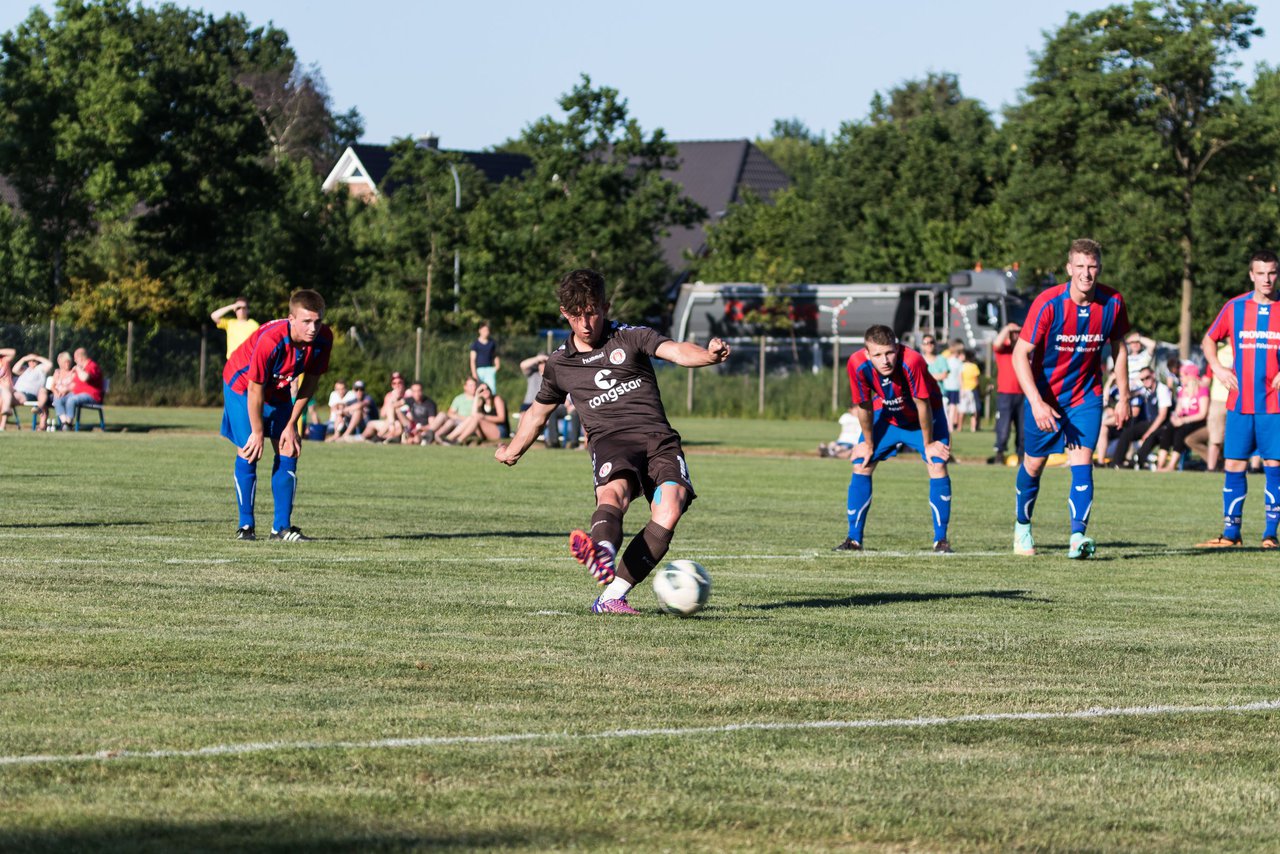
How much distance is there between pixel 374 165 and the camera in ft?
298

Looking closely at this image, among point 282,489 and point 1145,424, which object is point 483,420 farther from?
point 282,489

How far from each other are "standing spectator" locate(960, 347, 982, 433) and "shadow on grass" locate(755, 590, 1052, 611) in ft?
99.2

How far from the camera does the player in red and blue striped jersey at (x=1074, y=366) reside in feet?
41.7

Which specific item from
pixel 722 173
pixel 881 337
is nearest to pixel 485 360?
pixel 881 337

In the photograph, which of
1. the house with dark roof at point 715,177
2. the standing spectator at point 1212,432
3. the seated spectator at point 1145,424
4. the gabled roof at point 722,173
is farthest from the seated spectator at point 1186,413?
the gabled roof at point 722,173

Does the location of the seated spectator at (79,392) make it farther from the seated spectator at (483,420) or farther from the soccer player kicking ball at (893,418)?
the soccer player kicking ball at (893,418)

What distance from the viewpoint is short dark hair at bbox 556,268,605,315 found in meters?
9.01

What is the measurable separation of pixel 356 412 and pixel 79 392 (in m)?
4.43

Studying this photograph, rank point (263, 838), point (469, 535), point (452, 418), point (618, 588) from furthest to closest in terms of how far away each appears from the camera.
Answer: point (452, 418), point (469, 535), point (618, 588), point (263, 838)

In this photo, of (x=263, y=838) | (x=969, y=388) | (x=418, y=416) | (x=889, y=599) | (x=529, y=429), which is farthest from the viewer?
(x=969, y=388)

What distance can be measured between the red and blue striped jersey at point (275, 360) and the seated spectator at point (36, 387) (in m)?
20.2

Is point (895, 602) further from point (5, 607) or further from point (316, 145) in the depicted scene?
point (316, 145)

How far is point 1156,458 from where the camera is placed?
88.4 feet

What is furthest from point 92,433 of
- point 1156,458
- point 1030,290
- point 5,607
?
point 1030,290
